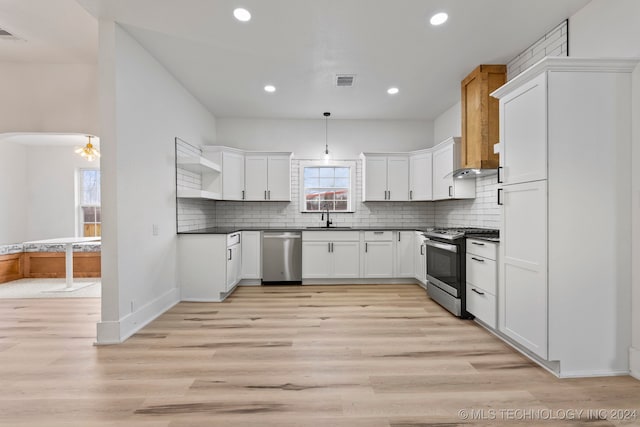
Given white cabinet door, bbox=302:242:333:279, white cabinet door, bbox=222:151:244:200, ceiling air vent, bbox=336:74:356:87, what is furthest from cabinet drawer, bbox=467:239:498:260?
white cabinet door, bbox=222:151:244:200

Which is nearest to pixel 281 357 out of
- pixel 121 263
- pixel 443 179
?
pixel 121 263

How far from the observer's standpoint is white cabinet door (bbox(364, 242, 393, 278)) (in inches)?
205

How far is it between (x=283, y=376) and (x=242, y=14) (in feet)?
9.96

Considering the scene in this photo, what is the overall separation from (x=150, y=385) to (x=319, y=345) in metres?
1.34

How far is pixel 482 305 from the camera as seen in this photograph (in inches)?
123

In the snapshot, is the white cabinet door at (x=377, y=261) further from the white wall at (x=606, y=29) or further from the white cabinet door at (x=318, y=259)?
the white wall at (x=606, y=29)

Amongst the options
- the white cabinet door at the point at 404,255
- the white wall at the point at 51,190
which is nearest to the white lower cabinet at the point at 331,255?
the white cabinet door at the point at 404,255

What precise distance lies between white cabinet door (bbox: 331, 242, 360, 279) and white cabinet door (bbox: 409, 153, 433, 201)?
1.40 meters

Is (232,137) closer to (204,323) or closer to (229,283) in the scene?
(229,283)

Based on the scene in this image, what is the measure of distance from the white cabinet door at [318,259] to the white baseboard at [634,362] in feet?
11.9

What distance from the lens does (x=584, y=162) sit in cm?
220

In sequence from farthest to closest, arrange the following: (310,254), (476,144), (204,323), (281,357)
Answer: (310,254), (476,144), (204,323), (281,357)

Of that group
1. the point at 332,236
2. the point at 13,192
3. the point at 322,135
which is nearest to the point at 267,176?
the point at 322,135

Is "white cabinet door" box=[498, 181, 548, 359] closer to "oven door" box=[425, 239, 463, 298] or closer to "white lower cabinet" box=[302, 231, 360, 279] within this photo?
"oven door" box=[425, 239, 463, 298]
